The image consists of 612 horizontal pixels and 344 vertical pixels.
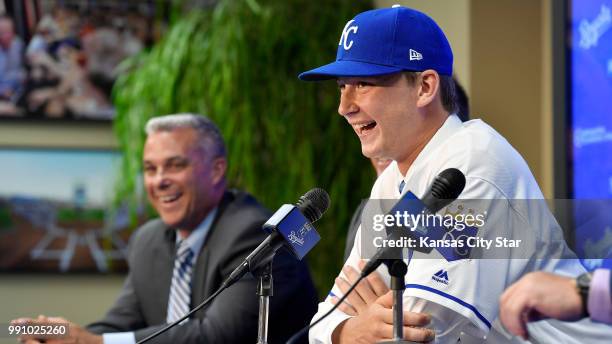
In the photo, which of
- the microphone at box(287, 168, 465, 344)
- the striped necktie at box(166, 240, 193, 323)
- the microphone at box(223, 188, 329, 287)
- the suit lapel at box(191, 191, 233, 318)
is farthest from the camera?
the striped necktie at box(166, 240, 193, 323)

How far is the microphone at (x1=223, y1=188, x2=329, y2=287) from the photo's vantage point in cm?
129

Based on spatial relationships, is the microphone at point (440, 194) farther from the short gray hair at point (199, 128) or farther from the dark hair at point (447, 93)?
the short gray hair at point (199, 128)

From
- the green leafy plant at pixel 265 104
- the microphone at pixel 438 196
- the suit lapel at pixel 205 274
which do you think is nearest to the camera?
the microphone at pixel 438 196

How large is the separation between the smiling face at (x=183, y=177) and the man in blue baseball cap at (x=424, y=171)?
1086mm

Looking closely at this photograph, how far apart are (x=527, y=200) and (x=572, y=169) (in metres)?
1.38

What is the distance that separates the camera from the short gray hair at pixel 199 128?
2.64m

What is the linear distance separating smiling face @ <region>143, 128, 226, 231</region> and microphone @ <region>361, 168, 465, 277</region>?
4.88ft

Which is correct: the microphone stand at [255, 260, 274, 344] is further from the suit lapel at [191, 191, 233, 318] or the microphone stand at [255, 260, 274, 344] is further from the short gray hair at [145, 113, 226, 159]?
the short gray hair at [145, 113, 226, 159]

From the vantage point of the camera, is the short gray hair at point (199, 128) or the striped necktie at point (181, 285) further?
the short gray hair at point (199, 128)

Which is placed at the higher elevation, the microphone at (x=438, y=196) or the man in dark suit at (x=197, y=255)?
the microphone at (x=438, y=196)

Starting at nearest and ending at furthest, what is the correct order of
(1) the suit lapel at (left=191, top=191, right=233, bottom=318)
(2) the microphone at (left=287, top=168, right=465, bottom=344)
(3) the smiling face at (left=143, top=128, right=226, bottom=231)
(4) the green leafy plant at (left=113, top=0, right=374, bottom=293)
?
(2) the microphone at (left=287, top=168, right=465, bottom=344) < (1) the suit lapel at (left=191, top=191, right=233, bottom=318) < (3) the smiling face at (left=143, top=128, right=226, bottom=231) < (4) the green leafy plant at (left=113, top=0, right=374, bottom=293)

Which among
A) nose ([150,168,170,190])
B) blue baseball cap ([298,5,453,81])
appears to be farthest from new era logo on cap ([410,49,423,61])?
nose ([150,168,170,190])

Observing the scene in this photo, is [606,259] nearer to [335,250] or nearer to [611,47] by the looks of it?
[611,47]

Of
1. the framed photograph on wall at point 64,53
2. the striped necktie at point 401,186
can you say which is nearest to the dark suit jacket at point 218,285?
the striped necktie at point 401,186
